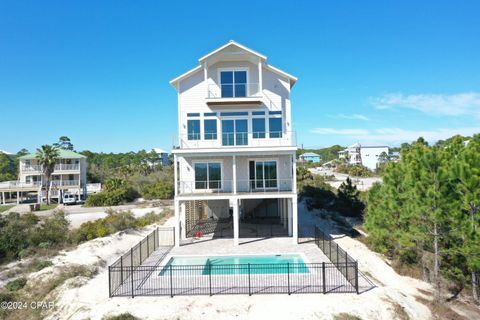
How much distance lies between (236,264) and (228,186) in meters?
8.46

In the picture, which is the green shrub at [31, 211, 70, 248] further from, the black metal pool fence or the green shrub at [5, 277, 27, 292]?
the black metal pool fence

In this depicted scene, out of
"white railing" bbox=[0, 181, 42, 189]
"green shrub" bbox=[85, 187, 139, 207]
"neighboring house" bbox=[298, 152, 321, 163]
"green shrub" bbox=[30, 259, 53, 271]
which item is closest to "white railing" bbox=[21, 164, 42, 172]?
"white railing" bbox=[0, 181, 42, 189]

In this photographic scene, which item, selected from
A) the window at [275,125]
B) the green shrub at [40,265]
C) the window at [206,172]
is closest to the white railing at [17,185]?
the green shrub at [40,265]

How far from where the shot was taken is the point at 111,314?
11.5m

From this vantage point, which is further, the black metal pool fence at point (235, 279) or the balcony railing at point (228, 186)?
the balcony railing at point (228, 186)

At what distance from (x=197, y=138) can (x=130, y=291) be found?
11521 mm

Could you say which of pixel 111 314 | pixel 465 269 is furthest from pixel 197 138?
pixel 465 269

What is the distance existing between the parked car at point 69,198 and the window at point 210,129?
1167 inches

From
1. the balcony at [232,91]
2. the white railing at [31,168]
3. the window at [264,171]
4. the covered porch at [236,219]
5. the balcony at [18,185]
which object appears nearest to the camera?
the covered porch at [236,219]

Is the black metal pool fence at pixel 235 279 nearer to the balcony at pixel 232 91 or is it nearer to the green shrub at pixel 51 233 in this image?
the green shrub at pixel 51 233

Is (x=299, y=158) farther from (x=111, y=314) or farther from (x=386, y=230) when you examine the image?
(x=111, y=314)

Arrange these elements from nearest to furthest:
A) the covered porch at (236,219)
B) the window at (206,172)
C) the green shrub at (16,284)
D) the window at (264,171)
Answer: the green shrub at (16,284) → the covered porch at (236,219) → the window at (264,171) → the window at (206,172)

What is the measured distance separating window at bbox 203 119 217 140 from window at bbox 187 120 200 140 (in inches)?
19.4

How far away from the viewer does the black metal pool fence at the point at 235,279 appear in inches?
516
